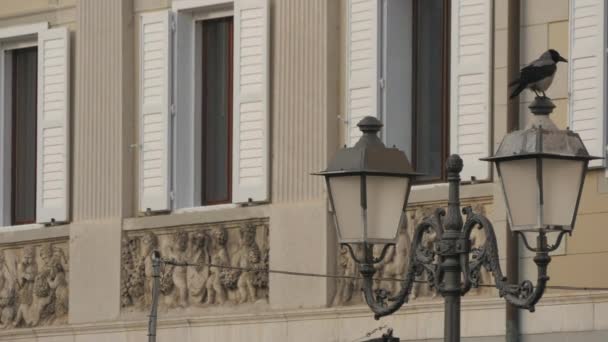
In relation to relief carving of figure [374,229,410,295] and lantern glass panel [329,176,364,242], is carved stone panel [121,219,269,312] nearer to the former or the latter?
relief carving of figure [374,229,410,295]

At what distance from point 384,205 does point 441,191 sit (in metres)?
8.14

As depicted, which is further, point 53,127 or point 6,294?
point 6,294

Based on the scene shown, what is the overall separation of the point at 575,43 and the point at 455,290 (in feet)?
25.2

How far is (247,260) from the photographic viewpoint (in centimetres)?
2705

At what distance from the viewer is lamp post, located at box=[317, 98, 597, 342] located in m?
15.9

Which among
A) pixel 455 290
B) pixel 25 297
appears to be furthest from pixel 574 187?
pixel 25 297

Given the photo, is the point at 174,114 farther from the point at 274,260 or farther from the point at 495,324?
the point at 495,324


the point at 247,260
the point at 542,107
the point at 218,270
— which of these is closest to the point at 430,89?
the point at 247,260

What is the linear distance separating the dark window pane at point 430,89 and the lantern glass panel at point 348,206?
854cm

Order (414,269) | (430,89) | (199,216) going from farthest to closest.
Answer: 1. (199,216)
2. (430,89)
3. (414,269)

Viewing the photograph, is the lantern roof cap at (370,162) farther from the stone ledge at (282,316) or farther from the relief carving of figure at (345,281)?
the relief carving of figure at (345,281)

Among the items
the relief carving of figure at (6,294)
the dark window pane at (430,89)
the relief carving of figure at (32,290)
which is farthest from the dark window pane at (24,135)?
the dark window pane at (430,89)

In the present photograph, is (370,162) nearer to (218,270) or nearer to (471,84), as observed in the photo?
(471,84)

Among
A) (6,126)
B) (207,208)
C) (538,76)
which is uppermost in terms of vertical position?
(6,126)
